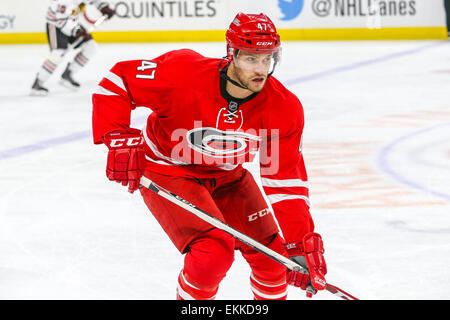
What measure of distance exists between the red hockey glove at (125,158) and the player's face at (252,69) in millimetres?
393

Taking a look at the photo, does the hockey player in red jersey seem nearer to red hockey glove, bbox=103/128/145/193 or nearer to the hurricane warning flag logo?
red hockey glove, bbox=103/128/145/193

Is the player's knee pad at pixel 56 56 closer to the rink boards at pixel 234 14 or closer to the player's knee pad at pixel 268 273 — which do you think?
the rink boards at pixel 234 14

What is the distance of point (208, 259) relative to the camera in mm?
2564

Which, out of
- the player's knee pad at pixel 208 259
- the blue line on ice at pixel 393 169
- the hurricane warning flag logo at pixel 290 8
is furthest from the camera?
the hurricane warning flag logo at pixel 290 8

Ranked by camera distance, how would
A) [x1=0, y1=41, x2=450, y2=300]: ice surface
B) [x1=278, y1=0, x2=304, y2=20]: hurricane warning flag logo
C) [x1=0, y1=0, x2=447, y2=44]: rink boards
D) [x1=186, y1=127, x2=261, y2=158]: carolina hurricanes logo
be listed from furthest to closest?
[x1=278, y1=0, x2=304, y2=20]: hurricane warning flag logo
[x1=0, y1=0, x2=447, y2=44]: rink boards
[x1=0, y1=41, x2=450, y2=300]: ice surface
[x1=186, y1=127, x2=261, y2=158]: carolina hurricanes logo

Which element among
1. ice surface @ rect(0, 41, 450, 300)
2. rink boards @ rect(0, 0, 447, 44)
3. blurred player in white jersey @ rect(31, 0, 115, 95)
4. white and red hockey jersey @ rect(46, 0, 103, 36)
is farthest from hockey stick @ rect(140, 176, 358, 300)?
rink boards @ rect(0, 0, 447, 44)

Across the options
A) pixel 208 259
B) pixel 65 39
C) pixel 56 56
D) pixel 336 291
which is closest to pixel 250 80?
pixel 208 259

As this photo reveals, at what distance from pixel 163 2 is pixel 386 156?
28.4 feet

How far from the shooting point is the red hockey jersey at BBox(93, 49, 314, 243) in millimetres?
2752

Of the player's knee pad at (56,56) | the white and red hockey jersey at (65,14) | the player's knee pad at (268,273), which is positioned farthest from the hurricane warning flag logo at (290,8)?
the player's knee pad at (268,273)

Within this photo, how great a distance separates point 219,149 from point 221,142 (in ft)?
0.09

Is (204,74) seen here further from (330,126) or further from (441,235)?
(330,126)

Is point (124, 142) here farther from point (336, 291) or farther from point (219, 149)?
point (336, 291)

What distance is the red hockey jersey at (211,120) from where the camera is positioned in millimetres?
2752
